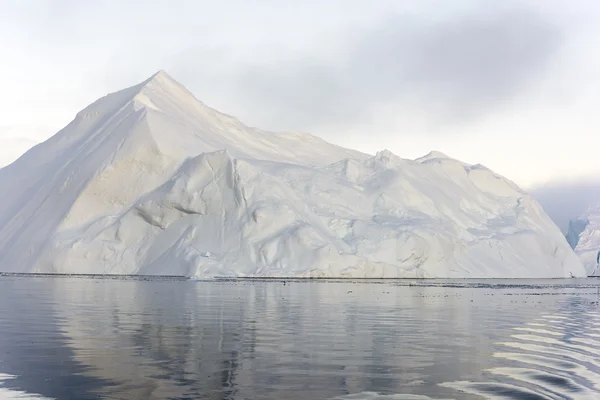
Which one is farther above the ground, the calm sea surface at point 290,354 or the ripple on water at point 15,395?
the calm sea surface at point 290,354

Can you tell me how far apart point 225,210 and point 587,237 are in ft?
327

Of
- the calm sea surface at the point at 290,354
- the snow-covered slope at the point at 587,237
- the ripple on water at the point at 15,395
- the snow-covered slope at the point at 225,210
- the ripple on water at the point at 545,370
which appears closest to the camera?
the ripple on water at the point at 15,395

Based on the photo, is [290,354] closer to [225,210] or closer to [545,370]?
[545,370]

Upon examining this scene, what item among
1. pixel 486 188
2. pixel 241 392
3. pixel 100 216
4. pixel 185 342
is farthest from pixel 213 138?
pixel 241 392

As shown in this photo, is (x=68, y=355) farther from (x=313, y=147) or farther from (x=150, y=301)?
(x=313, y=147)

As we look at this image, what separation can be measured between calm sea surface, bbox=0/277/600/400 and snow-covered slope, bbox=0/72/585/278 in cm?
4464

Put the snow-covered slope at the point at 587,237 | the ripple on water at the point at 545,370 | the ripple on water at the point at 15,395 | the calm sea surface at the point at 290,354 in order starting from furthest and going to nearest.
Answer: the snow-covered slope at the point at 587,237 → the ripple on water at the point at 545,370 → the calm sea surface at the point at 290,354 → the ripple on water at the point at 15,395

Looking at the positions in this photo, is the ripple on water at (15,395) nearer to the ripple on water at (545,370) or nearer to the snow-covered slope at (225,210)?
the ripple on water at (545,370)

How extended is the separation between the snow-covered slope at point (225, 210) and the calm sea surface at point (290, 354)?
44638mm

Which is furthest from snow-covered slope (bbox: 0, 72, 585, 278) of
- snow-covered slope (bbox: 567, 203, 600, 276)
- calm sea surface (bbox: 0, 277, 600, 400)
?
calm sea surface (bbox: 0, 277, 600, 400)

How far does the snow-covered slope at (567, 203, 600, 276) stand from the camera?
482ft

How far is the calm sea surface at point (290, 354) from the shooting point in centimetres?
1163

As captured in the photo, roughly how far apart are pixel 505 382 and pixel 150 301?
859 inches

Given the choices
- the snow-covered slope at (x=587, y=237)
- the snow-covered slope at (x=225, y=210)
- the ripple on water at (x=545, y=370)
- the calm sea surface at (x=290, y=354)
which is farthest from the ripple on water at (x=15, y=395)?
the snow-covered slope at (x=587, y=237)
